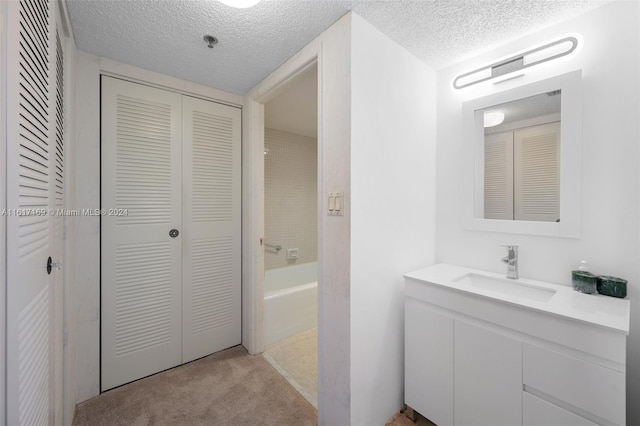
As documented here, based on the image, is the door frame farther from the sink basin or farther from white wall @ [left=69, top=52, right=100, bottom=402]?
the sink basin

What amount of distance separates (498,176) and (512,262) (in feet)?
1.71

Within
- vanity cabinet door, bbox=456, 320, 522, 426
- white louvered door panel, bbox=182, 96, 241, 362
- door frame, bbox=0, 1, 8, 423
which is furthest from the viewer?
white louvered door panel, bbox=182, 96, 241, 362

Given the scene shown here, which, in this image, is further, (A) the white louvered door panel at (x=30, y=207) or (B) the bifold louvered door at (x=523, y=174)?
(B) the bifold louvered door at (x=523, y=174)

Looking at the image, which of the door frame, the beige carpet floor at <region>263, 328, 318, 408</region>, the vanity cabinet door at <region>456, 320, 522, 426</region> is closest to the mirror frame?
the vanity cabinet door at <region>456, 320, 522, 426</region>

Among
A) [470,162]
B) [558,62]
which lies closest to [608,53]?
[558,62]

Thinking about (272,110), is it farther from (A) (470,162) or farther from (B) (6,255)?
(B) (6,255)

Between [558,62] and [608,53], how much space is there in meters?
0.19

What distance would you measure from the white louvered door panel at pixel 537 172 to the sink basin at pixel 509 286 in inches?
14.8

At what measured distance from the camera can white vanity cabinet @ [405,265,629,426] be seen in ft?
3.30

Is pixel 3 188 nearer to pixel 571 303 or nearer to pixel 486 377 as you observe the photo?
pixel 486 377

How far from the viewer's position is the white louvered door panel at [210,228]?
211 cm

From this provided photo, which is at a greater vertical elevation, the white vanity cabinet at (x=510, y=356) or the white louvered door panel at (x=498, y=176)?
the white louvered door panel at (x=498, y=176)

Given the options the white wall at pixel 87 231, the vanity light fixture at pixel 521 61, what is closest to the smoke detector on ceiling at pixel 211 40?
the white wall at pixel 87 231

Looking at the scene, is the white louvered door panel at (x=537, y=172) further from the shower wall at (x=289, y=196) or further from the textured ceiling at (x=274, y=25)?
the shower wall at (x=289, y=196)
